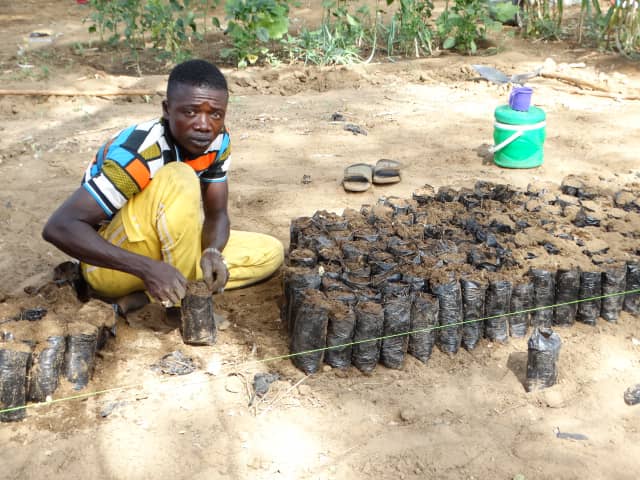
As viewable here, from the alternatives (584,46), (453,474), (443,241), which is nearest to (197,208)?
(443,241)

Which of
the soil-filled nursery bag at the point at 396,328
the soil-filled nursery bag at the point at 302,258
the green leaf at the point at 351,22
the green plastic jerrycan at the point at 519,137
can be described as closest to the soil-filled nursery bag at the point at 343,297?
the soil-filled nursery bag at the point at 396,328

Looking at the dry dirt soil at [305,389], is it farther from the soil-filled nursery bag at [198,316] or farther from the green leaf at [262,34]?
the green leaf at [262,34]

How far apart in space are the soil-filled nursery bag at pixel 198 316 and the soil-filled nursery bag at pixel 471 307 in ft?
3.81

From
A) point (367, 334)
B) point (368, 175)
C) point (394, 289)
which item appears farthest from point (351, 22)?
point (367, 334)

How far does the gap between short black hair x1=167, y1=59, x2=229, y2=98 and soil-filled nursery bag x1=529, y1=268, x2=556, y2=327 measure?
1697 mm

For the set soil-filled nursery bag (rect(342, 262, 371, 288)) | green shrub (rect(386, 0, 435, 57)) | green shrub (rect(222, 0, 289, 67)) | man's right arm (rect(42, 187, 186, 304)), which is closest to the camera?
man's right arm (rect(42, 187, 186, 304))

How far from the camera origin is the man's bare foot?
3.37 meters

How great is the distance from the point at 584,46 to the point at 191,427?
7.75 meters

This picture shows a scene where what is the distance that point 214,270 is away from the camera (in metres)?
3.35

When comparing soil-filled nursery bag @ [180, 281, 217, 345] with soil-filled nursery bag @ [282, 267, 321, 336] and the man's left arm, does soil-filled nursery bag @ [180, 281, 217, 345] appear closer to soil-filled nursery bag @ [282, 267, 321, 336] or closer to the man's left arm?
the man's left arm

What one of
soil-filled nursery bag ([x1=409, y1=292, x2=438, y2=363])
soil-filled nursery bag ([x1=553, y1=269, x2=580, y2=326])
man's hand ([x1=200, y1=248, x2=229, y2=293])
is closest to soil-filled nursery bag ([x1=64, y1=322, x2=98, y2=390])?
man's hand ([x1=200, y1=248, x2=229, y2=293])

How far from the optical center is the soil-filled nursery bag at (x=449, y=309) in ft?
10.5

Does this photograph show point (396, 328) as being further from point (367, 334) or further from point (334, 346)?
point (334, 346)

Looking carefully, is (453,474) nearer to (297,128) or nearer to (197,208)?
(197,208)
